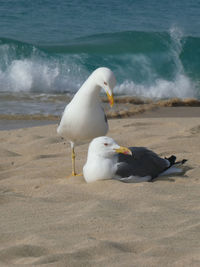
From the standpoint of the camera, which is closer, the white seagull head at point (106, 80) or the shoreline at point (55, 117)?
the white seagull head at point (106, 80)

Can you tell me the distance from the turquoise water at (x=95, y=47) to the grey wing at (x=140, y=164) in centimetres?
742

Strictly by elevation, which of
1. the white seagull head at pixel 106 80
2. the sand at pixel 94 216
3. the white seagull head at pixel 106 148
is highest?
the white seagull head at pixel 106 80

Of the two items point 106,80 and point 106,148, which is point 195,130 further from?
point 106,148

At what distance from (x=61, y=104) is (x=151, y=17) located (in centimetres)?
1224

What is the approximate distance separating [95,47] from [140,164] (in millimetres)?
13161

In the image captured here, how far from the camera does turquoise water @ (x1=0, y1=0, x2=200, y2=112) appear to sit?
14469mm

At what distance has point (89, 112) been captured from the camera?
5203mm

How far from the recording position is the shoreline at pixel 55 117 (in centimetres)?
927

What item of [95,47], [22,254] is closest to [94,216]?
[22,254]

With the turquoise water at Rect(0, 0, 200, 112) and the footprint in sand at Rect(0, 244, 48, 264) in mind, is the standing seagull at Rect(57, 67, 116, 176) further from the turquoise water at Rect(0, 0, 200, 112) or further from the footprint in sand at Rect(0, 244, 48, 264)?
the turquoise water at Rect(0, 0, 200, 112)

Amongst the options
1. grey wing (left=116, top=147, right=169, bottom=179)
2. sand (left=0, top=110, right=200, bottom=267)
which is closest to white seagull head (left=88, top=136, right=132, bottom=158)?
grey wing (left=116, top=147, right=169, bottom=179)

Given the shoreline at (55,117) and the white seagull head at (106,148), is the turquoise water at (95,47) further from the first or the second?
the white seagull head at (106,148)

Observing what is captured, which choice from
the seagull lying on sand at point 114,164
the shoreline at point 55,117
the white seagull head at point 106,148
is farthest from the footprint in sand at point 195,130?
the shoreline at point 55,117

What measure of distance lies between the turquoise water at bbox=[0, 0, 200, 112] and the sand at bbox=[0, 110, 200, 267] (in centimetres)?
694
